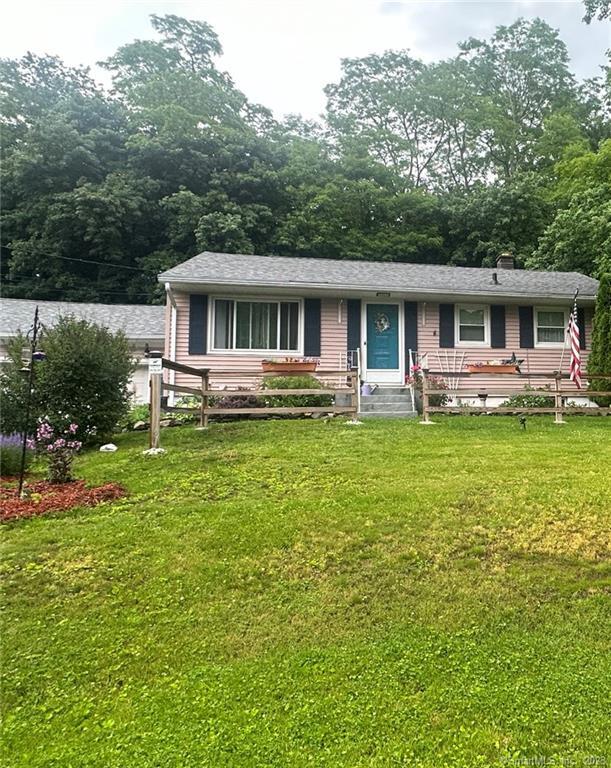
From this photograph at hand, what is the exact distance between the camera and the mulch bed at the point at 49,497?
455cm

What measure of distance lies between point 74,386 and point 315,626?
6710mm

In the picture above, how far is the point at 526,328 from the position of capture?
12609 millimetres

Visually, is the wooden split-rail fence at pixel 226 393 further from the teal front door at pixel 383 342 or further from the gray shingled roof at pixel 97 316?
the gray shingled roof at pixel 97 316

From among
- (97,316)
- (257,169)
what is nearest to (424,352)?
(97,316)

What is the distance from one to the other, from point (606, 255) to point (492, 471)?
9.71 meters

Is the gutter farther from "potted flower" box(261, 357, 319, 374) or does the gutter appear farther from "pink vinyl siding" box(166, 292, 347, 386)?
"potted flower" box(261, 357, 319, 374)

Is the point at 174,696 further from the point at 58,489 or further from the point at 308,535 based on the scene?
the point at 58,489

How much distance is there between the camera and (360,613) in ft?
9.49

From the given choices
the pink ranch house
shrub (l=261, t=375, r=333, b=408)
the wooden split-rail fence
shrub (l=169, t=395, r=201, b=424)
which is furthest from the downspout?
shrub (l=261, t=375, r=333, b=408)

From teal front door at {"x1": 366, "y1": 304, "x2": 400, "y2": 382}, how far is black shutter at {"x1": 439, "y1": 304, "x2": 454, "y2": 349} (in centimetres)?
109

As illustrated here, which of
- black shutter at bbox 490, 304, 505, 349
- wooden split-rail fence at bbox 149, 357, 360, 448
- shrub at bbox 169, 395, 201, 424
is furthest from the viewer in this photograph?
black shutter at bbox 490, 304, 505, 349

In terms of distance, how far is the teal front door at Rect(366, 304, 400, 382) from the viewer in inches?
481

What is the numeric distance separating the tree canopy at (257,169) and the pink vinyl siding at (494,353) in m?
10.3

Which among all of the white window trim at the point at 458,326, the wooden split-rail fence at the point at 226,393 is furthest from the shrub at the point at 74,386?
the white window trim at the point at 458,326
